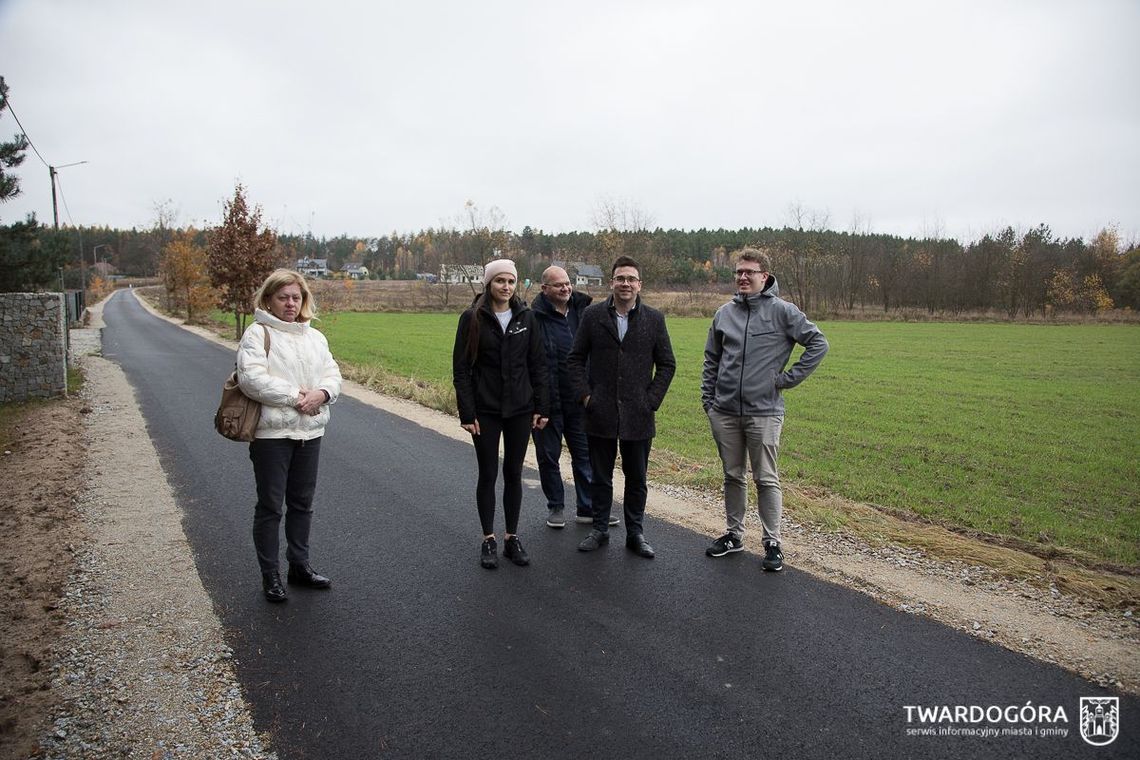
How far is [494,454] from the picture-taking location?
4875mm

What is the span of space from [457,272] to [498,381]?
→ 52768mm

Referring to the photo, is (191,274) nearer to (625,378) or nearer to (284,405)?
(284,405)

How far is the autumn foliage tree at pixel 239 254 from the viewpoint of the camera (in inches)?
981

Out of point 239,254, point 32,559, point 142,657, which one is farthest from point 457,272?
point 142,657

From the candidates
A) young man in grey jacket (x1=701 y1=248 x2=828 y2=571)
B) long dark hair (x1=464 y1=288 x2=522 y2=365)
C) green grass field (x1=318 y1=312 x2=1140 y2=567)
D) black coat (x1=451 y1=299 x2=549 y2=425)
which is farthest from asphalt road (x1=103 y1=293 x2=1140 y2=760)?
green grass field (x1=318 y1=312 x2=1140 y2=567)

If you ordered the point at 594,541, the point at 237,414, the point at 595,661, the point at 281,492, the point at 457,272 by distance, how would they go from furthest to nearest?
the point at 457,272
the point at 594,541
the point at 281,492
the point at 237,414
the point at 595,661

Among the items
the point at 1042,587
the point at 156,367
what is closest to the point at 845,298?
the point at 156,367

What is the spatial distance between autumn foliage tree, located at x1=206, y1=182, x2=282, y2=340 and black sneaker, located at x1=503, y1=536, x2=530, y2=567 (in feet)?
75.9

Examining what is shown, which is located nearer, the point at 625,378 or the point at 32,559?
the point at 32,559

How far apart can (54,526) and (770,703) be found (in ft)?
18.5

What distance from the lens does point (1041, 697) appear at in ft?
10.5

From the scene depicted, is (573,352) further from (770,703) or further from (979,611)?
(979,611)

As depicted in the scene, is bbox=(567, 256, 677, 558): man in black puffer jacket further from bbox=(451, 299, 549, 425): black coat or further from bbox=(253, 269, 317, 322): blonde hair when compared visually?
bbox=(253, 269, 317, 322): blonde hair

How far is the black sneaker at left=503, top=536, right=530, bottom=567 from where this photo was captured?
482 centimetres
